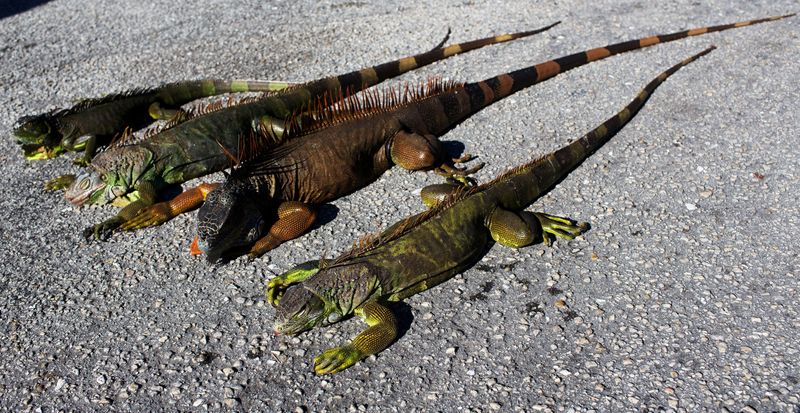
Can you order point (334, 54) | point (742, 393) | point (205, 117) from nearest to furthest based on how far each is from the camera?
point (742, 393), point (205, 117), point (334, 54)

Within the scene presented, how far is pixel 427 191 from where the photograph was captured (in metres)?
4.15

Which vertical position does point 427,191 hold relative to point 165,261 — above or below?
above

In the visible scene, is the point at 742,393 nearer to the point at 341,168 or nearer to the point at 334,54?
the point at 341,168

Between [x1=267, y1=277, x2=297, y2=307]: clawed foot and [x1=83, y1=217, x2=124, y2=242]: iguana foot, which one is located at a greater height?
[x1=267, y1=277, x2=297, y2=307]: clawed foot

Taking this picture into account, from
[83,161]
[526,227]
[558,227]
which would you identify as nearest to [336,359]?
[526,227]

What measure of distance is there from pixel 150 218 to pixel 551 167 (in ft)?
8.39

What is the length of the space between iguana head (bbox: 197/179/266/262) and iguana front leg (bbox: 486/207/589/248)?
4.46 ft

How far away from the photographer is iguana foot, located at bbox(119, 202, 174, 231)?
424 cm

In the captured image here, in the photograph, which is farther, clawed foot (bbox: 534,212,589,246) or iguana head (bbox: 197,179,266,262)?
clawed foot (bbox: 534,212,589,246)

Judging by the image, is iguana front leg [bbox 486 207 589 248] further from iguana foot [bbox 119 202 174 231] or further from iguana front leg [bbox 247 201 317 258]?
iguana foot [bbox 119 202 174 231]

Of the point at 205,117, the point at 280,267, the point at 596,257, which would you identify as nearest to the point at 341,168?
the point at 280,267

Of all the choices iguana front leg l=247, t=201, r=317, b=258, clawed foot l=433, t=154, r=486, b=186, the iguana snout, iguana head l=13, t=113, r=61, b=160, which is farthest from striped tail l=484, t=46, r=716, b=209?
iguana head l=13, t=113, r=61, b=160

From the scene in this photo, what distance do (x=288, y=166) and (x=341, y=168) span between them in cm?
36

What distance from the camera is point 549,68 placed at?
5734mm
